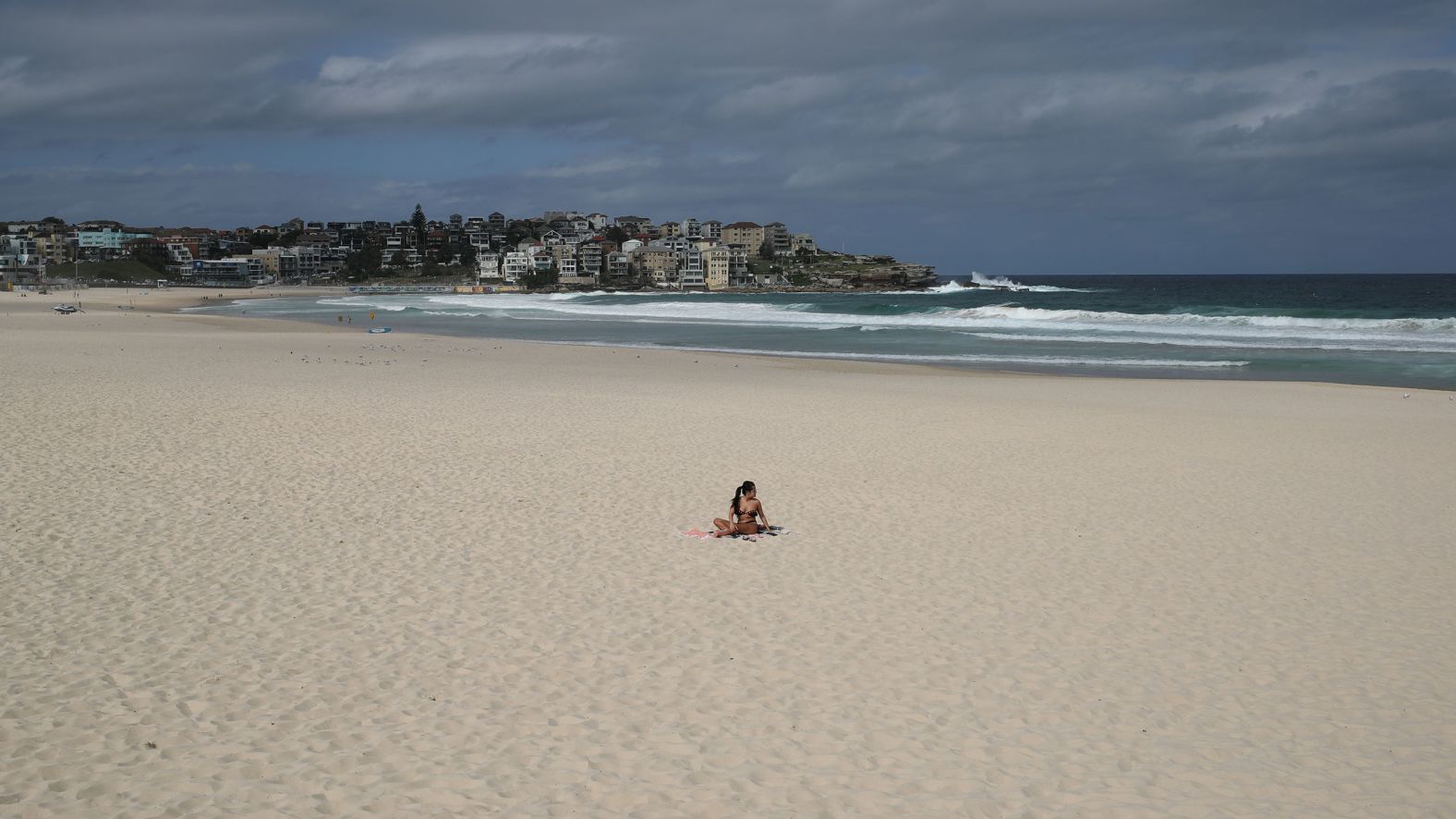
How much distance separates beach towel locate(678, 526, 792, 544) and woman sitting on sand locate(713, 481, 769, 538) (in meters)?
0.03

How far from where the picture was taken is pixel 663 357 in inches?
1124

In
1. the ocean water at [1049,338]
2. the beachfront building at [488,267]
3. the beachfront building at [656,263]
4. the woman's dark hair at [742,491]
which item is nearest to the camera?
the woman's dark hair at [742,491]

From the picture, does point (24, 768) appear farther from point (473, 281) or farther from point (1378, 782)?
point (473, 281)

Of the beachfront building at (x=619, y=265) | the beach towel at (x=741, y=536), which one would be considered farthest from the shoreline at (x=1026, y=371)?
the beachfront building at (x=619, y=265)

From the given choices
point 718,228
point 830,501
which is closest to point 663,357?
point 830,501

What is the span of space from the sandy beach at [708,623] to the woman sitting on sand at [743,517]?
35cm

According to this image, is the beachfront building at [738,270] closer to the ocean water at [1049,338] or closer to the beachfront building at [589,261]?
the beachfront building at [589,261]

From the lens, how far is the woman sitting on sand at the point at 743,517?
8758 mm

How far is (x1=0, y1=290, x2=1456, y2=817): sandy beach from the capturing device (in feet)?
15.6

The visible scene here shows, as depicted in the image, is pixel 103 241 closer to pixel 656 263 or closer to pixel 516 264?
pixel 516 264

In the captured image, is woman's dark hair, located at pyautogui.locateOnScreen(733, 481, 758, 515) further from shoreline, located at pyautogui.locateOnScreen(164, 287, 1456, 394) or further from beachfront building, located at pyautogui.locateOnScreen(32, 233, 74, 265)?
beachfront building, located at pyautogui.locateOnScreen(32, 233, 74, 265)

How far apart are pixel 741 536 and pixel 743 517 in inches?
7.0

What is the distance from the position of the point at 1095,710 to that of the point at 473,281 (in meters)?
155

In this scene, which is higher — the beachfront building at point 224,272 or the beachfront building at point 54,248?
the beachfront building at point 54,248
